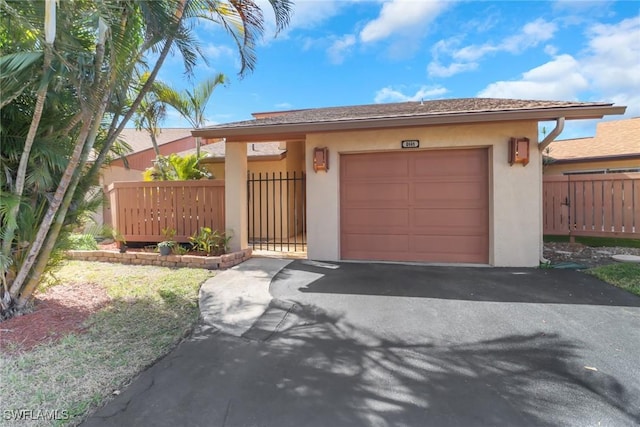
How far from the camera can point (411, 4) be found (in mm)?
8367

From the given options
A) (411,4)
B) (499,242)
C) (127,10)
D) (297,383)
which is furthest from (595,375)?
(411,4)

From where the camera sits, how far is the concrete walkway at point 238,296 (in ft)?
13.2

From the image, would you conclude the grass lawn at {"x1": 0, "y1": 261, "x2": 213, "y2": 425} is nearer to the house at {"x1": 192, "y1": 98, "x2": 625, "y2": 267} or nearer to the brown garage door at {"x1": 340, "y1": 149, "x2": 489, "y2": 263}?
the house at {"x1": 192, "y1": 98, "x2": 625, "y2": 267}

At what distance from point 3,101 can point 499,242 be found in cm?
790

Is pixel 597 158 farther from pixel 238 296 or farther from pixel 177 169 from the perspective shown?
pixel 177 169

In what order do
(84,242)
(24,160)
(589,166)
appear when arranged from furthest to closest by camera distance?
(589,166) → (84,242) → (24,160)

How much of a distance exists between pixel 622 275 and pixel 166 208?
9.79 metres

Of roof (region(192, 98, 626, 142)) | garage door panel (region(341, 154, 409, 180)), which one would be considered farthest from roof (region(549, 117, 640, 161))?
garage door panel (region(341, 154, 409, 180))

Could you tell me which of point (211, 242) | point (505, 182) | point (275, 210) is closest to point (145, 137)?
point (275, 210)

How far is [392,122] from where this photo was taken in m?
6.19

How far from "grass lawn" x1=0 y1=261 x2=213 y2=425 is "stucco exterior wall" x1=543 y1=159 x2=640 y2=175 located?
13.5 m

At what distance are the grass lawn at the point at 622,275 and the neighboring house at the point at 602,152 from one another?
6515 millimetres

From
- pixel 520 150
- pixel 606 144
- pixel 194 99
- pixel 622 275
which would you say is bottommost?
pixel 622 275

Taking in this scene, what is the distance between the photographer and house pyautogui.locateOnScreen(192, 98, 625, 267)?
6.32 metres
